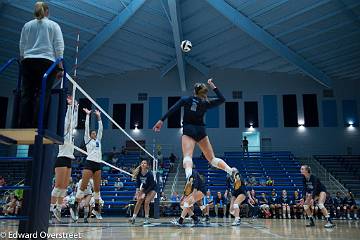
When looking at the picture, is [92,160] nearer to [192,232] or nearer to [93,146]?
[93,146]

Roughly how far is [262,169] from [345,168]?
Result: 16.6 feet

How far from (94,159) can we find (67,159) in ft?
5.05

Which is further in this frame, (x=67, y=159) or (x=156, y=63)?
(x=156, y=63)

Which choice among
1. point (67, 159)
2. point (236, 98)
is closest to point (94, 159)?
point (67, 159)

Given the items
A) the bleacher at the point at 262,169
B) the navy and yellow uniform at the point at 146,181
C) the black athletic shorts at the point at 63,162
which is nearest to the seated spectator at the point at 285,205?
the bleacher at the point at 262,169

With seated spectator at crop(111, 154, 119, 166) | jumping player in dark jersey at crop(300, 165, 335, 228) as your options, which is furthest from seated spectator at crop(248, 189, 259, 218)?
seated spectator at crop(111, 154, 119, 166)

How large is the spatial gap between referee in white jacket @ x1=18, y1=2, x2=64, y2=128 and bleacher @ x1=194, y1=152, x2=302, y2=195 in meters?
14.0

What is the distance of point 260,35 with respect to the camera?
55.6 feet

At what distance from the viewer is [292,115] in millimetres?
22500

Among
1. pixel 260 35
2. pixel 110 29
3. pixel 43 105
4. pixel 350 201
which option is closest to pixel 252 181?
pixel 350 201

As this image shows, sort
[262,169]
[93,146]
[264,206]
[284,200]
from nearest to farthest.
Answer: [93,146] → [264,206] → [284,200] → [262,169]

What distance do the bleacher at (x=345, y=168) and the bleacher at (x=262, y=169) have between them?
2.04m

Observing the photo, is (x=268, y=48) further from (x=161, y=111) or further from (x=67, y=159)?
(x=67, y=159)

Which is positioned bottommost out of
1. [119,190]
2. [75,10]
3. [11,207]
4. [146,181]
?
[11,207]
